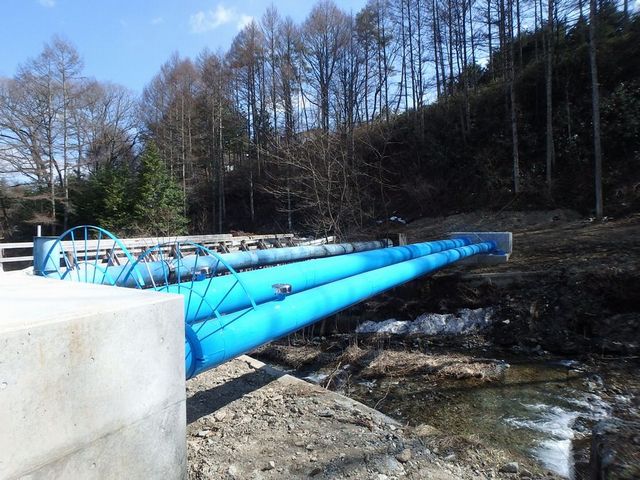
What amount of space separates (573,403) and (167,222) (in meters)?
25.0

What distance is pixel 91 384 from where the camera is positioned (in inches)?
69.4

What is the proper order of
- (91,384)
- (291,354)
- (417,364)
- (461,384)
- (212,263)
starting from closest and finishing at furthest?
(91,384), (461,384), (212,263), (417,364), (291,354)

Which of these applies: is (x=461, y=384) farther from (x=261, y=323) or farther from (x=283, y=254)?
(x=283, y=254)

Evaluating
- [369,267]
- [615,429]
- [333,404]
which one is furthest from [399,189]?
[615,429]

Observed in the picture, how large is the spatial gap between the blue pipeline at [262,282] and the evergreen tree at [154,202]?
882 inches

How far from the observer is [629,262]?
8828 mm

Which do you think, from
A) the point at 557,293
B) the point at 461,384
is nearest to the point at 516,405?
the point at 461,384

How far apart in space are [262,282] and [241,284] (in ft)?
4.13

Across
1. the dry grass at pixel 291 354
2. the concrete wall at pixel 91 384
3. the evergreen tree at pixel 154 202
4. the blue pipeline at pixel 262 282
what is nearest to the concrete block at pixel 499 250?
the blue pipeline at pixel 262 282

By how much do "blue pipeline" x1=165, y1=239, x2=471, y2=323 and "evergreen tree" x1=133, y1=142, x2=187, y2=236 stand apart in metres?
22.4

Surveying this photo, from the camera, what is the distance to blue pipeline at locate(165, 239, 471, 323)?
3408mm

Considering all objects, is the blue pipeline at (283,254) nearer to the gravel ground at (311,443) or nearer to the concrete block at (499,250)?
the concrete block at (499,250)

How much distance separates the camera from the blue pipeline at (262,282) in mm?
3408

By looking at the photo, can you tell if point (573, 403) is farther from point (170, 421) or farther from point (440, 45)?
point (440, 45)
